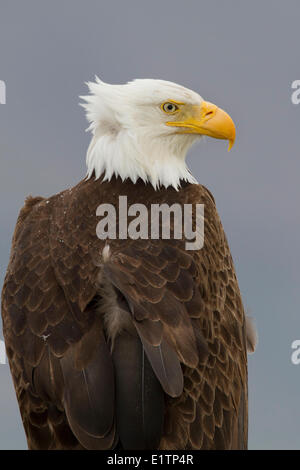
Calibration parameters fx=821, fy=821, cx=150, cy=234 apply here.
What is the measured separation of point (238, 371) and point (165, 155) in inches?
85.6

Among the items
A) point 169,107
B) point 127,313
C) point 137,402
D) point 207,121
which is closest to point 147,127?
point 169,107

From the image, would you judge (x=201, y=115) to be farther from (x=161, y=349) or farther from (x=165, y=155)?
(x=161, y=349)

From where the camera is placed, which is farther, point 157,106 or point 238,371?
point 157,106

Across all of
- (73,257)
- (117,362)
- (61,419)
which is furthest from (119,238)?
(61,419)

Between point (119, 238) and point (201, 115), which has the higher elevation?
point (201, 115)

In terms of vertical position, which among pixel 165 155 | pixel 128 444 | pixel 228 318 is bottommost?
pixel 128 444

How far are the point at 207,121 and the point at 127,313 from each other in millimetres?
2353

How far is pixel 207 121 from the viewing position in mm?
7941

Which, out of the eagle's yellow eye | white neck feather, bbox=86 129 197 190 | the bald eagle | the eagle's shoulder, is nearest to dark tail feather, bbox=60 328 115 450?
the bald eagle

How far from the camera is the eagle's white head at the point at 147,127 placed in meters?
7.68

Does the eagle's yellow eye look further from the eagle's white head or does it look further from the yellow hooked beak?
the yellow hooked beak

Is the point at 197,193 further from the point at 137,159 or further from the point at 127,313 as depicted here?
the point at 127,313

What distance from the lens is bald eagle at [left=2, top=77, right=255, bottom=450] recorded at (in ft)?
20.8

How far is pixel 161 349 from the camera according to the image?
20.8 ft
